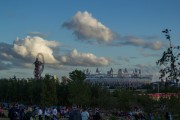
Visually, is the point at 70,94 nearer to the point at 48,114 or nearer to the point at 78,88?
the point at 78,88

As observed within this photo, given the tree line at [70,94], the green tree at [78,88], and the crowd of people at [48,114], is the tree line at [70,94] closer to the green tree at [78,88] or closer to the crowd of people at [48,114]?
the green tree at [78,88]

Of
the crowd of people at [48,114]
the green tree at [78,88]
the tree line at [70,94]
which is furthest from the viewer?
the tree line at [70,94]

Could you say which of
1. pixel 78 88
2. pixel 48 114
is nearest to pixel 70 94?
pixel 78 88

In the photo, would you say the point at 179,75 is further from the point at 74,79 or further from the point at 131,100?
the point at 131,100

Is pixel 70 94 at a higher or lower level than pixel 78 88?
lower

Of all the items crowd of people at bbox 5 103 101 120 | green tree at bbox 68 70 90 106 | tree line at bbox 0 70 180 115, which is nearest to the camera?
crowd of people at bbox 5 103 101 120

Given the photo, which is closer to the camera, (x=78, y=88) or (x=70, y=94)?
(x=78, y=88)

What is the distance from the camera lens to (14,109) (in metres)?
27.7

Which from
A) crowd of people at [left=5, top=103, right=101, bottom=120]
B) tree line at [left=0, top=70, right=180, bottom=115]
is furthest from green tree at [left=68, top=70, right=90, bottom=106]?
crowd of people at [left=5, top=103, right=101, bottom=120]

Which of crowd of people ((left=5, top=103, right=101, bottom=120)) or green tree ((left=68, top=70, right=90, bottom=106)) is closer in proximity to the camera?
crowd of people ((left=5, top=103, right=101, bottom=120))

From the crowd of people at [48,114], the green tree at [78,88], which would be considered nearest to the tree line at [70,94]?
the green tree at [78,88]

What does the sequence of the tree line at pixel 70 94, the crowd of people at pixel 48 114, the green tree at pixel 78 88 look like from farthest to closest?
1. the tree line at pixel 70 94
2. the green tree at pixel 78 88
3. the crowd of people at pixel 48 114

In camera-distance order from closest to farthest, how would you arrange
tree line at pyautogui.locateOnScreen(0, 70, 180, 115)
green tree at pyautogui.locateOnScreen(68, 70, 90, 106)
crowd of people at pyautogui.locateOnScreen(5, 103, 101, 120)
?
crowd of people at pyautogui.locateOnScreen(5, 103, 101, 120) < green tree at pyautogui.locateOnScreen(68, 70, 90, 106) < tree line at pyautogui.locateOnScreen(0, 70, 180, 115)

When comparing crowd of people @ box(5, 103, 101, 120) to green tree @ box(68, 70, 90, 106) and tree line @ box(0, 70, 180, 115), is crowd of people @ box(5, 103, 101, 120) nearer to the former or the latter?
green tree @ box(68, 70, 90, 106)
